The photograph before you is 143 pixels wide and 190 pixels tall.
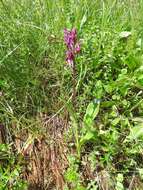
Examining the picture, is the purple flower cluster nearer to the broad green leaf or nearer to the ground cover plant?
the ground cover plant

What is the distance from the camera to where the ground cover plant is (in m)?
2.21

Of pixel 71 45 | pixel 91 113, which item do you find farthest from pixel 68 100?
pixel 71 45

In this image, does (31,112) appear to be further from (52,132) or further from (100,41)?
(100,41)

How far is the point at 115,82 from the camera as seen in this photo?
2.31 meters

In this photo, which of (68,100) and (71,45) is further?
(68,100)

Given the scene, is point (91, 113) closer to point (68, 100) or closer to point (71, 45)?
point (68, 100)

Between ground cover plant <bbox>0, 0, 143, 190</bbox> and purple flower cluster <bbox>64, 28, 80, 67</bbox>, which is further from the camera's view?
ground cover plant <bbox>0, 0, 143, 190</bbox>

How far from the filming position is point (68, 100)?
2.21 meters

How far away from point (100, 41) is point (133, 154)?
0.55 meters

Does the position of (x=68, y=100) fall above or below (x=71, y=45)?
below

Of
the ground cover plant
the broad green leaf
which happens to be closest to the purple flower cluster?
the ground cover plant

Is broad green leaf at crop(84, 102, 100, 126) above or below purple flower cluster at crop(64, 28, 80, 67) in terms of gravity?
below

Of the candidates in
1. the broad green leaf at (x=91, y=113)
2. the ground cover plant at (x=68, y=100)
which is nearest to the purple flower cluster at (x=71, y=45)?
the ground cover plant at (x=68, y=100)

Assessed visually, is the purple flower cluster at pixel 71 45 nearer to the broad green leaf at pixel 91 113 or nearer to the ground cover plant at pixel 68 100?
the ground cover plant at pixel 68 100
